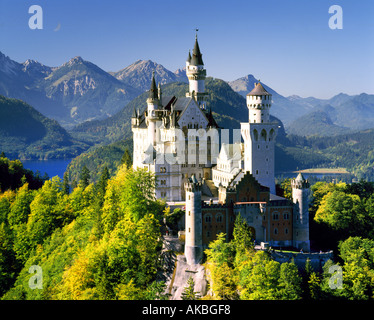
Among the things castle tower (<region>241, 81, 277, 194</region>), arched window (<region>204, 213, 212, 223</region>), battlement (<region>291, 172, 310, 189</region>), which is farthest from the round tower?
arched window (<region>204, 213, 212, 223</region>)

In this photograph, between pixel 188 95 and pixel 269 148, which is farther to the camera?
pixel 188 95

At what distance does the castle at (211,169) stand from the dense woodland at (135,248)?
2912 millimetres

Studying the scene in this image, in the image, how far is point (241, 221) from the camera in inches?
2753

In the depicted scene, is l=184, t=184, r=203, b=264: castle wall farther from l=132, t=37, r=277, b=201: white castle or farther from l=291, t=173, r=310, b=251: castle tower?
l=291, t=173, r=310, b=251: castle tower

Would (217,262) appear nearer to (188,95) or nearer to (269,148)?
(269,148)

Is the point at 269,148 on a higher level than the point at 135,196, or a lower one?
higher

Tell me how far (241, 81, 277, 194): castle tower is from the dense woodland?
10.4 m

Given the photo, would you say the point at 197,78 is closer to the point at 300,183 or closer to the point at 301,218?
the point at 300,183

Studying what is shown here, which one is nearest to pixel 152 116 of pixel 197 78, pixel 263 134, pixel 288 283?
pixel 197 78

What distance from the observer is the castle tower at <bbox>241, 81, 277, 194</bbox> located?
83.9 metres

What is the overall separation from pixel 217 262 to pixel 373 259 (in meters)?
22.4
